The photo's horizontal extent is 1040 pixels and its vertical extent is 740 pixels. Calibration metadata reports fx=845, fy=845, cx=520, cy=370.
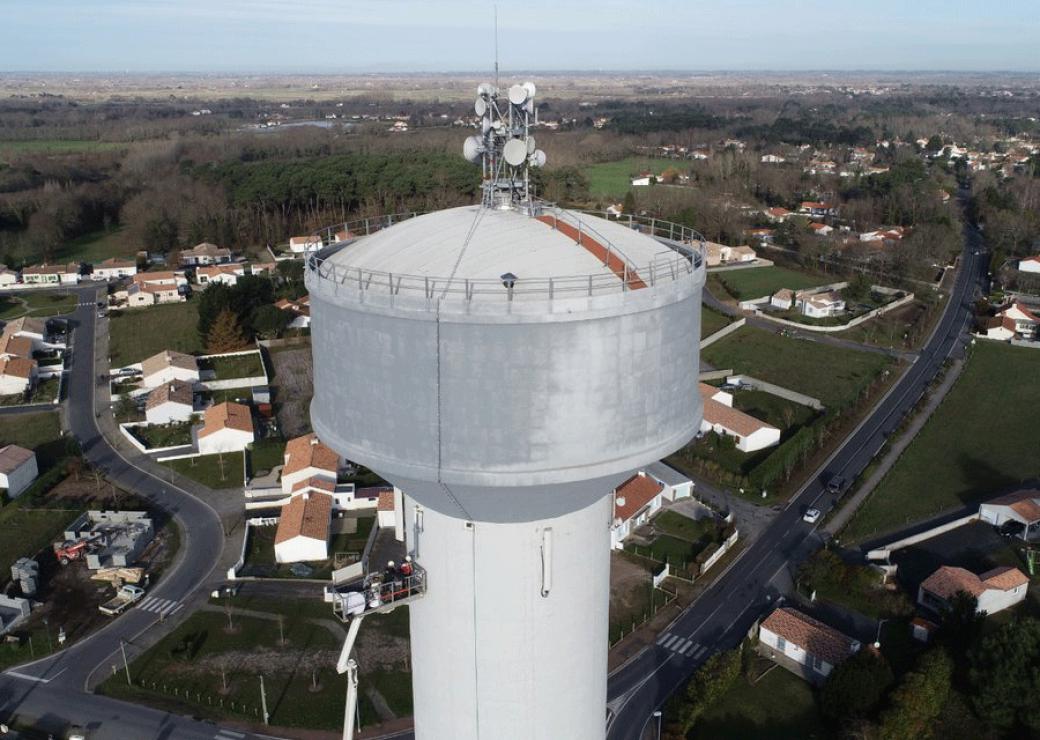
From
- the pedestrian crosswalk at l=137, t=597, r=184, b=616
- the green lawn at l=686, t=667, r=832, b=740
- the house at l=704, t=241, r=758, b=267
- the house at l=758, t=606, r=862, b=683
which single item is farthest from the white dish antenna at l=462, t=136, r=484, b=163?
the house at l=704, t=241, r=758, b=267

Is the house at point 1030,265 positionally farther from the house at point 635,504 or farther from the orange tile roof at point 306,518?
the orange tile roof at point 306,518

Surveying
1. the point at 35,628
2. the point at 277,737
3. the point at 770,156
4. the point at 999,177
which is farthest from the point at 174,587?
the point at 770,156

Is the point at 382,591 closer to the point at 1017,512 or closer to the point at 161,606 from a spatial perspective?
the point at 161,606

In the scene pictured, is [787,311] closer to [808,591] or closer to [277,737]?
[808,591]

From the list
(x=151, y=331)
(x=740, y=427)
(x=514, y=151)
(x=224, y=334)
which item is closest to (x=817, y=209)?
(x=740, y=427)

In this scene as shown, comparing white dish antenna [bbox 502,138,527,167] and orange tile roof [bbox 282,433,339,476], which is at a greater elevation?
white dish antenna [bbox 502,138,527,167]

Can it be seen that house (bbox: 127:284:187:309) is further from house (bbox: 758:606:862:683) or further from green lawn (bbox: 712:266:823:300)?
house (bbox: 758:606:862:683)

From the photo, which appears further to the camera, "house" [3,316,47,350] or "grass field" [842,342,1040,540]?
"house" [3,316,47,350]
